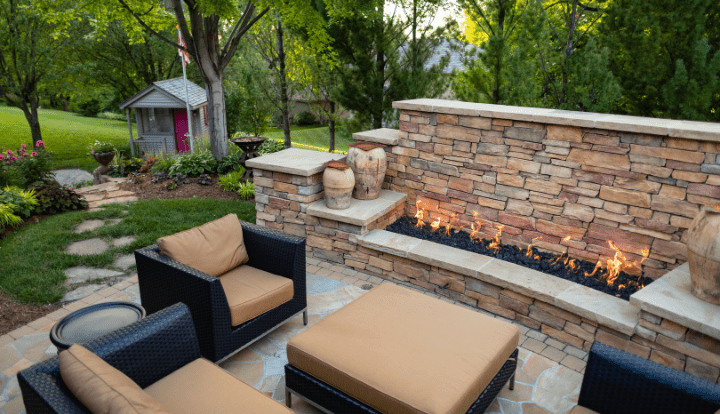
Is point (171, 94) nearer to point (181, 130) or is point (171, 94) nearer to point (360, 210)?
point (181, 130)

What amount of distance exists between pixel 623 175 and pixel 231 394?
143 inches

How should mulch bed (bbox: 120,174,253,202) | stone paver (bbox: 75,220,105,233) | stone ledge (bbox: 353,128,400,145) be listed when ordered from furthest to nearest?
mulch bed (bbox: 120,174,253,202) < stone paver (bbox: 75,220,105,233) < stone ledge (bbox: 353,128,400,145)

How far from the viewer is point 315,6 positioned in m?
8.12

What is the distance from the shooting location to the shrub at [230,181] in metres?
7.75

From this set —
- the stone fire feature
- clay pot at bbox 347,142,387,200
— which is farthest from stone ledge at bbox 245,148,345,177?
clay pot at bbox 347,142,387,200

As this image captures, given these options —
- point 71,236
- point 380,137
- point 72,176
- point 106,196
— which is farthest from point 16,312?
point 72,176

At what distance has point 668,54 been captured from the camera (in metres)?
4.88

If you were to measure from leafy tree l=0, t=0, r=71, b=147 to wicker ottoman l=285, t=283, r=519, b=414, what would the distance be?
40.1 ft

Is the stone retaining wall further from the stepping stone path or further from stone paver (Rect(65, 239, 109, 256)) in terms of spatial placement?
the stepping stone path

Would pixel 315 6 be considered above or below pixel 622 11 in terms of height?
above

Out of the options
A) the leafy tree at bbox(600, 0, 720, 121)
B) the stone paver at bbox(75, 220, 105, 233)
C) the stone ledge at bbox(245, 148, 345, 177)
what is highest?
the leafy tree at bbox(600, 0, 720, 121)

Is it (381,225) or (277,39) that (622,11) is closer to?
(381,225)

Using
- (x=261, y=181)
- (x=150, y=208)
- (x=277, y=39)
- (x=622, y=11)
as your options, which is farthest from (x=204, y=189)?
(x=622, y=11)

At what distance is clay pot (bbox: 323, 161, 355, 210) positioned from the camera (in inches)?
188
